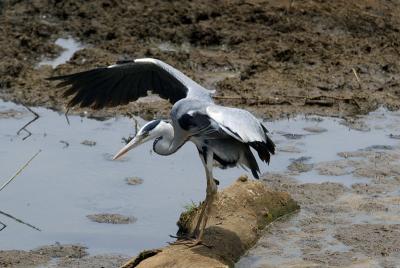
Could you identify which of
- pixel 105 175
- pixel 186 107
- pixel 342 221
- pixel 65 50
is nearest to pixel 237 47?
pixel 65 50

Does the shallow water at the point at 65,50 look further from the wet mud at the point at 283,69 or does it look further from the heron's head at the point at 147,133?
the heron's head at the point at 147,133

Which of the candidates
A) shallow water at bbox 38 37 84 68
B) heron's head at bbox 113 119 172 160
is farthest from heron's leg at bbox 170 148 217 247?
shallow water at bbox 38 37 84 68

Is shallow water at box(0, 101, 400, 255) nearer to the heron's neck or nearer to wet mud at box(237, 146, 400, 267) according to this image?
wet mud at box(237, 146, 400, 267)

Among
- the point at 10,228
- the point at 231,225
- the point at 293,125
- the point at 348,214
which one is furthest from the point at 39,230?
the point at 293,125

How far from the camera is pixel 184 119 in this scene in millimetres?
6973

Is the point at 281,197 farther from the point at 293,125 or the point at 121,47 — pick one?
the point at 121,47

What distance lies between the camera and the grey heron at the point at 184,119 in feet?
22.5

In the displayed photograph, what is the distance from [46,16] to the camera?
39.1 ft

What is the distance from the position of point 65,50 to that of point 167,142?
4257 mm

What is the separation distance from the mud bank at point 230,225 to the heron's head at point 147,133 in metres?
0.66

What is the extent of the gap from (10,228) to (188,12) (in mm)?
4629

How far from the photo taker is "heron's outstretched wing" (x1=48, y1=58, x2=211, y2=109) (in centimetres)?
769

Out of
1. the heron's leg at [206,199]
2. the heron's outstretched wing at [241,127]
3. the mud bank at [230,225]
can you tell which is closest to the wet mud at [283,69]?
the mud bank at [230,225]

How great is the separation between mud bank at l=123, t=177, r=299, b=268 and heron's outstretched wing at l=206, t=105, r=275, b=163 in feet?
2.06
